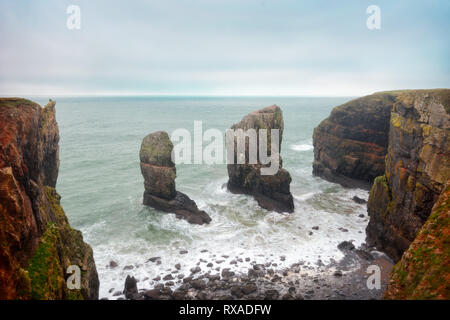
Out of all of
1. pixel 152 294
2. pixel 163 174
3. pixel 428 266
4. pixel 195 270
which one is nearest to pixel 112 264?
pixel 152 294

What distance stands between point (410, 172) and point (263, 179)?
17722 millimetres

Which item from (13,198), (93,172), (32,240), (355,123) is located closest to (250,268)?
(32,240)

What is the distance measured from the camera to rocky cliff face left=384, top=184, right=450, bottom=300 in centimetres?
968

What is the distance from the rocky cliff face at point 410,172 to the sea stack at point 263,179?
1061cm

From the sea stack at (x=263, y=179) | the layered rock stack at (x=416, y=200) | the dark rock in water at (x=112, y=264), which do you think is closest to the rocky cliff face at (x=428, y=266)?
the layered rock stack at (x=416, y=200)

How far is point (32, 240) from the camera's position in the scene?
11.9 m

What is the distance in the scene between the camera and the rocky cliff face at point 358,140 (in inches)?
1678

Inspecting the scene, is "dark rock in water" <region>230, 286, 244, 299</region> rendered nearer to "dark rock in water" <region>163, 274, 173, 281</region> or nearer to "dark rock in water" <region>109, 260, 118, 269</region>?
"dark rock in water" <region>163, 274, 173, 281</region>

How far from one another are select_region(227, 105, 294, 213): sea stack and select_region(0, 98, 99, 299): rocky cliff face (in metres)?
24.7

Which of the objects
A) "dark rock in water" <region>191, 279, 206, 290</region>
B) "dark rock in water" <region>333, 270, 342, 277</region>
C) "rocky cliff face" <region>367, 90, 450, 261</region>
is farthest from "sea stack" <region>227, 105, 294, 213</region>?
"dark rock in water" <region>191, 279, 206, 290</region>

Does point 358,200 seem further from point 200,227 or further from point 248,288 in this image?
point 248,288

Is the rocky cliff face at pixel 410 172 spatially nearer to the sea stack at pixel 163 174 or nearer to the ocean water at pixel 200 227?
the ocean water at pixel 200 227

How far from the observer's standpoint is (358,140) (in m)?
44.6

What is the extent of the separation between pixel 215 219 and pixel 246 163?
9571 millimetres
